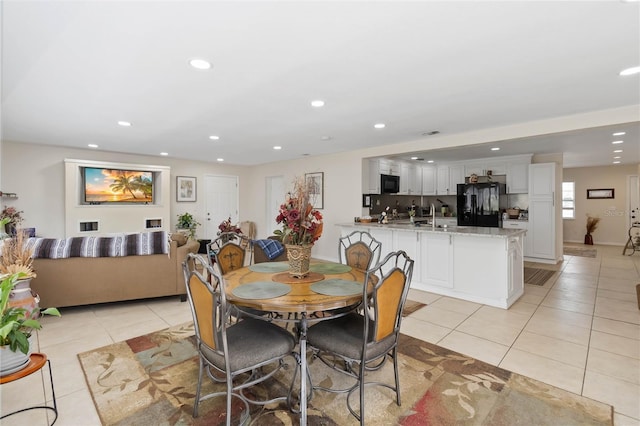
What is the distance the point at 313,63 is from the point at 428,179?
6.33 metres

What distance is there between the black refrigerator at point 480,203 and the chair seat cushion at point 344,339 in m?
5.70

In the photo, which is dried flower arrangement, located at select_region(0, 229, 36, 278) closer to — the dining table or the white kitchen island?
the dining table

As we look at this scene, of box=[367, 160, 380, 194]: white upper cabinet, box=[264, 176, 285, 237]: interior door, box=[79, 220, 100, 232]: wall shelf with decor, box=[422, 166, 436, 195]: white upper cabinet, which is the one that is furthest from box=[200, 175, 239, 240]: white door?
box=[422, 166, 436, 195]: white upper cabinet

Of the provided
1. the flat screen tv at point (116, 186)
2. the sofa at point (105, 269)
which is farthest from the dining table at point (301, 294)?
the flat screen tv at point (116, 186)

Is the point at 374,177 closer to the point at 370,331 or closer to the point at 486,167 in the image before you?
the point at 486,167

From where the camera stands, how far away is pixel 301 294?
1.90m

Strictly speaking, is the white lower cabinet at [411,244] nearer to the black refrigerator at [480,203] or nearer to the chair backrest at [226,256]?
the chair backrest at [226,256]

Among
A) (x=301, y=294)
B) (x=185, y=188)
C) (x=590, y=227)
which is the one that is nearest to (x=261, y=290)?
(x=301, y=294)

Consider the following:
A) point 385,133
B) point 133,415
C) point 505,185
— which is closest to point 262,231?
point 385,133

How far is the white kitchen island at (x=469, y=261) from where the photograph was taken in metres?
3.72

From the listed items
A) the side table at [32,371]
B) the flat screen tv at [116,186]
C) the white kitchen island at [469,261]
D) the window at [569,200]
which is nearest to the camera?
the side table at [32,371]

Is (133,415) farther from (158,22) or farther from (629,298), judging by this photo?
(629,298)

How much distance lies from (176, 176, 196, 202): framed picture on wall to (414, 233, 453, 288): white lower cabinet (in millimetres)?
5792

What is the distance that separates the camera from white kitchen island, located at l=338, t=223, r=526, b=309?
3.72 metres
